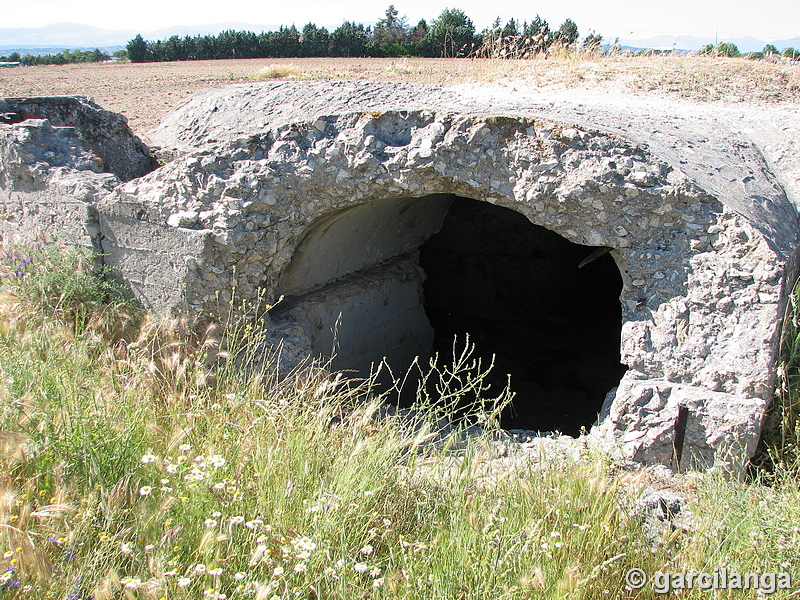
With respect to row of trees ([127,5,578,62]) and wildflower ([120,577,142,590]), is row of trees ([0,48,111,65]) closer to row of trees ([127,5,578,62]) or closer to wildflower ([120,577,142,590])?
row of trees ([127,5,578,62])

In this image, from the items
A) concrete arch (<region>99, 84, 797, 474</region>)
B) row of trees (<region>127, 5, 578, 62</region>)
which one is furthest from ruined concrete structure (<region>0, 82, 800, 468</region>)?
row of trees (<region>127, 5, 578, 62</region>)

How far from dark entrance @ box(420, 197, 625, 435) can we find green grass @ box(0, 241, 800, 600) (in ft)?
14.4

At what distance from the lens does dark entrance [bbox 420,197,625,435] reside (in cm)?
751

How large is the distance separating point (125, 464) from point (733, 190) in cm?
345

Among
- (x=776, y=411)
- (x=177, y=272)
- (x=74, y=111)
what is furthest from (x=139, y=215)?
(x=776, y=411)

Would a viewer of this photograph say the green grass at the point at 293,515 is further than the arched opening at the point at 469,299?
No

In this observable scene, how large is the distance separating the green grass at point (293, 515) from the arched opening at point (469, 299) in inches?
78.2

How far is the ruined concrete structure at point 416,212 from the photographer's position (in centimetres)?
336

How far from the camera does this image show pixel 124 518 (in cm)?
226

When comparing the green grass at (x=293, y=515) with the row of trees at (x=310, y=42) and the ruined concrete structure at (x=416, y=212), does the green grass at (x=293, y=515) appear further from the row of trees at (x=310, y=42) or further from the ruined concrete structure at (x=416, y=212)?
the row of trees at (x=310, y=42)

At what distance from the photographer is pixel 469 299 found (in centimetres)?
805

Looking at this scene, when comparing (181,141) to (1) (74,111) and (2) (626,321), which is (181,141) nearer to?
(1) (74,111)

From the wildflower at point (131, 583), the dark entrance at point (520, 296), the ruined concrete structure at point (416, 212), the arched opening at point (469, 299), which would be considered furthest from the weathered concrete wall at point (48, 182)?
the dark entrance at point (520, 296)

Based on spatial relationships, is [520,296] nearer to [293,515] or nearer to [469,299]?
[469,299]
